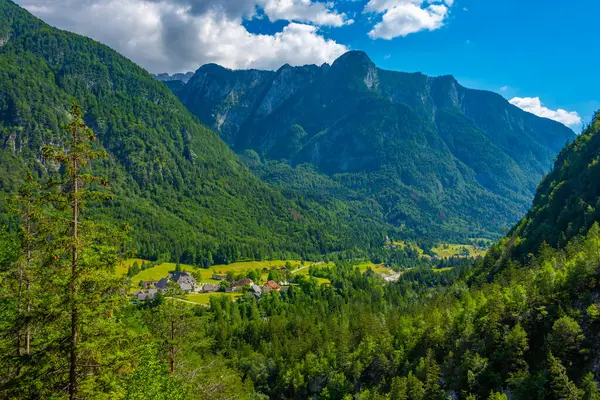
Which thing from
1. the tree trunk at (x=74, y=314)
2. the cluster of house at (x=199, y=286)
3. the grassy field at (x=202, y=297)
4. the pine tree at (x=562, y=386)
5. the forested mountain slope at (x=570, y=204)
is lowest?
the grassy field at (x=202, y=297)

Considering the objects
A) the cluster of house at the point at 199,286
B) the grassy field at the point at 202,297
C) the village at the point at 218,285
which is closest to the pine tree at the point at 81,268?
the grassy field at the point at 202,297

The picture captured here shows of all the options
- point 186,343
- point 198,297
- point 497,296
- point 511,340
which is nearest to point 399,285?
point 198,297

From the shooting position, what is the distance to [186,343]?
138 ft

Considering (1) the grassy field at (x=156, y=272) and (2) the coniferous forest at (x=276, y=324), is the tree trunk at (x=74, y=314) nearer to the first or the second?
(2) the coniferous forest at (x=276, y=324)

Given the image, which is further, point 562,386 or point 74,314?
point 562,386

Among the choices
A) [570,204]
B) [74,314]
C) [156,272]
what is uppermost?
[570,204]

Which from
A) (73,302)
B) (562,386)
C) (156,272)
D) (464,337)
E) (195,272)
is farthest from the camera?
(156,272)

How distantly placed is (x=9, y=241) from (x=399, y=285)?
12351 centimetres

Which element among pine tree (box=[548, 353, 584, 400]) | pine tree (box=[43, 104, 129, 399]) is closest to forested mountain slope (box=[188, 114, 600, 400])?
pine tree (box=[548, 353, 584, 400])

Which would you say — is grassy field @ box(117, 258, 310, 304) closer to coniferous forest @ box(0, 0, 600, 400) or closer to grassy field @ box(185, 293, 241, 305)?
grassy field @ box(185, 293, 241, 305)

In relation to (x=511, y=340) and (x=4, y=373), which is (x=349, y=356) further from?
(x=4, y=373)

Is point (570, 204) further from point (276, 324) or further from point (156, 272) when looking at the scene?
point (156, 272)

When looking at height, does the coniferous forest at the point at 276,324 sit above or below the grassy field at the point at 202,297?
above

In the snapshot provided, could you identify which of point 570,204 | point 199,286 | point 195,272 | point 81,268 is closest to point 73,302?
point 81,268
